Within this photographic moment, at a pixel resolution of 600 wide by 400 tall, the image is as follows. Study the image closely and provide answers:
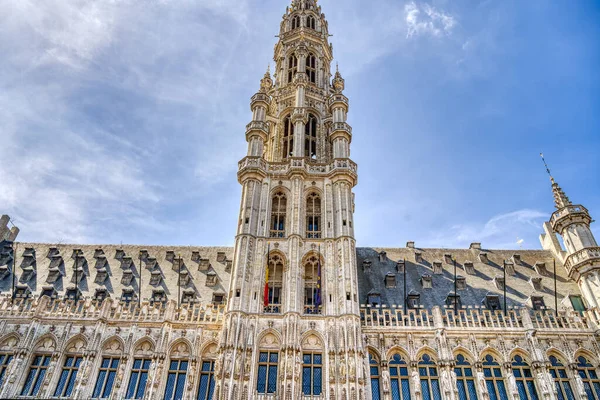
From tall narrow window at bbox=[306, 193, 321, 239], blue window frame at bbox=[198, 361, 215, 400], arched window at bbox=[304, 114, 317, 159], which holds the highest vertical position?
arched window at bbox=[304, 114, 317, 159]

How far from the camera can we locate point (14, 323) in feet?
106

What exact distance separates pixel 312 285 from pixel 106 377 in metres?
15.1

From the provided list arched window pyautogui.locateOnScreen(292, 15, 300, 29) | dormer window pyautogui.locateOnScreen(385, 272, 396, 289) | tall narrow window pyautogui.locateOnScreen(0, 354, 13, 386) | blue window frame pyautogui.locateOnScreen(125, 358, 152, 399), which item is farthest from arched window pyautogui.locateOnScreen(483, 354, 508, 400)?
arched window pyautogui.locateOnScreen(292, 15, 300, 29)

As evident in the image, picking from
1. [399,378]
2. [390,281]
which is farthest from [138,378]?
[390,281]

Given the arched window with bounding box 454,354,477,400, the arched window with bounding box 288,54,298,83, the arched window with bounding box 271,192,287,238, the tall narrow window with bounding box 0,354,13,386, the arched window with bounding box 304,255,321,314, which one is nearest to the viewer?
the arched window with bounding box 454,354,477,400

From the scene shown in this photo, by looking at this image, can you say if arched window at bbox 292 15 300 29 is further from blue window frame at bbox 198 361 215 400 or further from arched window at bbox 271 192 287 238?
blue window frame at bbox 198 361 215 400

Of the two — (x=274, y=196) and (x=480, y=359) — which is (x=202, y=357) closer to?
(x=274, y=196)

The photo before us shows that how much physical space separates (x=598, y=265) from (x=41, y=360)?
1608 inches

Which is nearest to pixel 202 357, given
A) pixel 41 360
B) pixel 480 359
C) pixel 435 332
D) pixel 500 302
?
pixel 41 360

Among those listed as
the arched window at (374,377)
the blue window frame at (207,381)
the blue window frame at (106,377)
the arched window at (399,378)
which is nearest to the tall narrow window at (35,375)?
the blue window frame at (106,377)

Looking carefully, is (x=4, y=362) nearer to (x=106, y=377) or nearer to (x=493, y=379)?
(x=106, y=377)

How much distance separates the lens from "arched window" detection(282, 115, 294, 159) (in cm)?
4386

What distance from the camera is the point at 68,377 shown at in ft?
99.5

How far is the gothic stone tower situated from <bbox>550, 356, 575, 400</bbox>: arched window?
42.1ft
